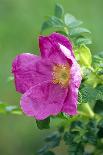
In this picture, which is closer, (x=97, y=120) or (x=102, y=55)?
(x=102, y=55)

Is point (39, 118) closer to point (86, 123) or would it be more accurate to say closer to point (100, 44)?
point (86, 123)

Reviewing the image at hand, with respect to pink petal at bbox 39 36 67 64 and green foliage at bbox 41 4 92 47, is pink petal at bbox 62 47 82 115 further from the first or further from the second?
green foliage at bbox 41 4 92 47

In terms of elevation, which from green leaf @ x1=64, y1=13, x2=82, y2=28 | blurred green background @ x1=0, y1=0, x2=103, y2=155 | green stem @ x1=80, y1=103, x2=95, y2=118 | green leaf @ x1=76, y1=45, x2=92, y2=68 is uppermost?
green leaf @ x1=64, y1=13, x2=82, y2=28

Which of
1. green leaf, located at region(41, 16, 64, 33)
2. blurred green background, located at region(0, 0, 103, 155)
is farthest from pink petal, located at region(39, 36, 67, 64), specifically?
blurred green background, located at region(0, 0, 103, 155)

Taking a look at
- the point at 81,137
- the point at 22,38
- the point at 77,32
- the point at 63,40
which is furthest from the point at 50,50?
the point at 22,38

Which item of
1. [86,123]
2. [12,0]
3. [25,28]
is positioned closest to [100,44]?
[25,28]
